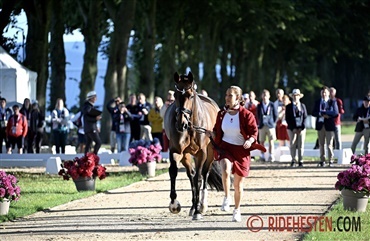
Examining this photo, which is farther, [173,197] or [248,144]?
[173,197]

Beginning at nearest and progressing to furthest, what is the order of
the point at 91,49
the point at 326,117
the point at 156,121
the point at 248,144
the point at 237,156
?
the point at 248,144, the point at 237,156, the point at 326,117, the point at 156,121, the point at 91,49

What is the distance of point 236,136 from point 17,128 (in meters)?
17.5

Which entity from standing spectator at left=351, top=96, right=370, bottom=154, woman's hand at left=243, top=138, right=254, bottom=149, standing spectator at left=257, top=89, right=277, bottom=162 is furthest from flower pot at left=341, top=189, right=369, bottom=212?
standing spectator at left=257, top=89, right=277, bottom=162

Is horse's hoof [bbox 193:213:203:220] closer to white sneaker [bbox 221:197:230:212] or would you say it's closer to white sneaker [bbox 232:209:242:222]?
white sneaker [bbox 232:209:242:222]

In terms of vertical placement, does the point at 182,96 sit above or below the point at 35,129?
above

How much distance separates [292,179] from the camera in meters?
25.8

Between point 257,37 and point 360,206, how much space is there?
44.9 meters

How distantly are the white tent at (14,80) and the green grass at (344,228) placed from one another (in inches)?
782

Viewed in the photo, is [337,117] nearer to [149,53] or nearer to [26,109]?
[26,109]

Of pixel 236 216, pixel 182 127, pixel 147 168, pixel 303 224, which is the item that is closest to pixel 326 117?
pixel 147 168

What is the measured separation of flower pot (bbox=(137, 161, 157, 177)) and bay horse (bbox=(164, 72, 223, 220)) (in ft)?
28.5

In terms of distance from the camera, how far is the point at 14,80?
36281 mm

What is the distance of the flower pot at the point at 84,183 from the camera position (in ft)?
74.5

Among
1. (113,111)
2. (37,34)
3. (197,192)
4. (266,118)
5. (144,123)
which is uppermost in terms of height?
(37,34)
